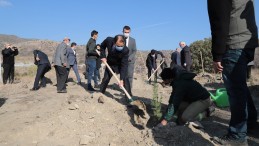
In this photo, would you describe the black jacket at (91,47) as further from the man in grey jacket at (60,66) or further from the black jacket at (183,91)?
the black jacket at (183,91)

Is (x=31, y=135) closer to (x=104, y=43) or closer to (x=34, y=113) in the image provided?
(x=34, y=113)

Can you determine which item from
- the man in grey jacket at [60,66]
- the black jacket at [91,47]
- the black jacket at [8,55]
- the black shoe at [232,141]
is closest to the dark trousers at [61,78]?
the man in grey jacket at [60,66]

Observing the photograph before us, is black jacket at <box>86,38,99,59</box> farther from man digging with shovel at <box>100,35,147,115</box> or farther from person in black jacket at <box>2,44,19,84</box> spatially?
person in black jacket at <box>2,44,19,84</box>

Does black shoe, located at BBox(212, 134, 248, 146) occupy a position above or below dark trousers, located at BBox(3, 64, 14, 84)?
below

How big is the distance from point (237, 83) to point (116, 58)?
12.9ft

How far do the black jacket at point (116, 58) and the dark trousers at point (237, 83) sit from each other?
3.62m

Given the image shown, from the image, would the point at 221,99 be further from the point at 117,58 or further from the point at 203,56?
the point at 203,56

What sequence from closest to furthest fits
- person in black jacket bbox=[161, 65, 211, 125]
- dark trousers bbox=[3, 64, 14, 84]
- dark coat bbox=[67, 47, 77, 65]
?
person in black jacket bbox=[161, 65, 211, 125], dark coat bbox=[67, 47, 77, 65], dark trousers bbox=[3, 64, 14, 84]

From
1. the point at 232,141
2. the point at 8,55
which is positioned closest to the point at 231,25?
the point at 232,141

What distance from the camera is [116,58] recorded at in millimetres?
7246

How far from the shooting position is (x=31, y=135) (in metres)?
5.00

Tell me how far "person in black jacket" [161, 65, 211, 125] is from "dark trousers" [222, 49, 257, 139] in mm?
1145

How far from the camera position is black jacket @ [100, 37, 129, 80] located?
7.11 meters

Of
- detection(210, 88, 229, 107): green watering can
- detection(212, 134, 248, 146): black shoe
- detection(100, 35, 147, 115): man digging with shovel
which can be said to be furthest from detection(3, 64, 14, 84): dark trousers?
detection(212, 134, 248, 146): black shoe
